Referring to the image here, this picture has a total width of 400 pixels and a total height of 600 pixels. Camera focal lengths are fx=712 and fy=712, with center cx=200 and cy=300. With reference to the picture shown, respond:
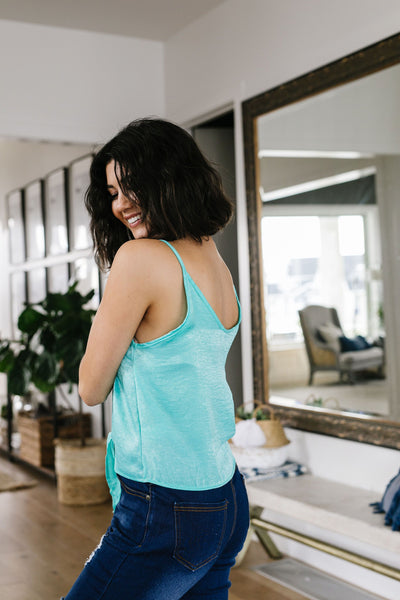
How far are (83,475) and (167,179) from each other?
332 cm

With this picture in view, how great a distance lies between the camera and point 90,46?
4.00m

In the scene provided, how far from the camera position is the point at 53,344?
13.2ft

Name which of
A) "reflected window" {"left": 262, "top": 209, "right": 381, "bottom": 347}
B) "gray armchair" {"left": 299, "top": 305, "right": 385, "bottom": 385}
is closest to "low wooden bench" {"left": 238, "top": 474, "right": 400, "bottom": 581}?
"gray armchair" {"left": 299, "top": 305, "right": 385, "bottom": 385}

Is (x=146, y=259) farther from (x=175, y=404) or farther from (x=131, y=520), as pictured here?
(x=131, y=520)

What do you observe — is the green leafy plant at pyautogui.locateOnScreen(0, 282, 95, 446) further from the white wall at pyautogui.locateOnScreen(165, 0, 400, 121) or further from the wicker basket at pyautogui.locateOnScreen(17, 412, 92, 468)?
the white wall at pyautogui.locateOnScreen(165, 0, 400, 121)

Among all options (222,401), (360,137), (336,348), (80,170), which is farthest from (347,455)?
(80,170)

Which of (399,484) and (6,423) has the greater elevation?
(399,484)

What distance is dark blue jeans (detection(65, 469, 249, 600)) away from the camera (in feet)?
3.37

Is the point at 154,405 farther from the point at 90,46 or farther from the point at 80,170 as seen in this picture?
the point at 80,170

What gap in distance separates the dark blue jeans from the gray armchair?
1770mm

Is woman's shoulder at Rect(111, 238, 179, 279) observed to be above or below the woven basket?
above

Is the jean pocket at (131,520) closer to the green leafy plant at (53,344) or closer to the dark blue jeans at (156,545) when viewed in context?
the dark blue jeans at (156,545)

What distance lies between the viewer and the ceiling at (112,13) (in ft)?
11.8

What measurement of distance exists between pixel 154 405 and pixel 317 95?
88.7 inches
